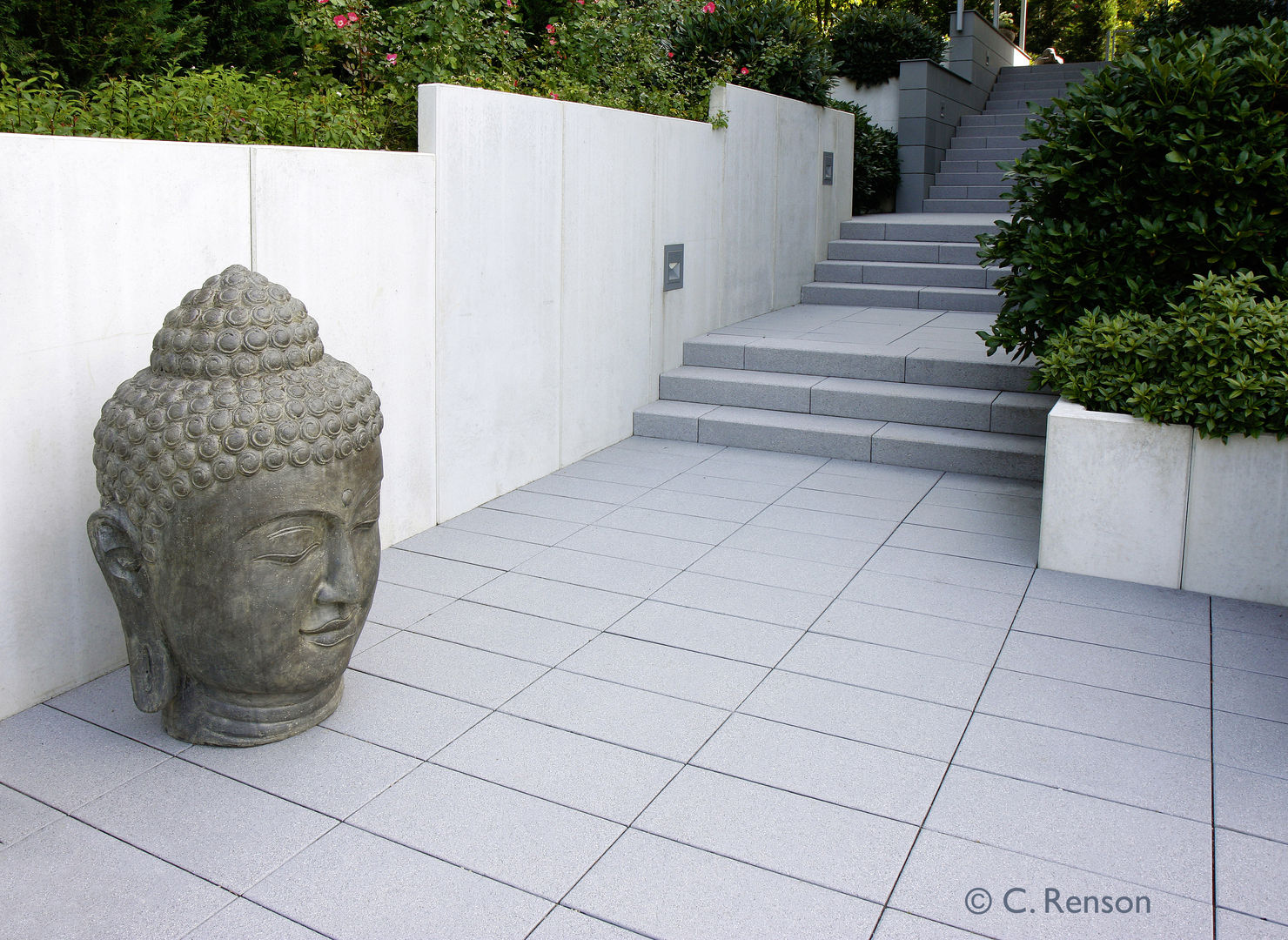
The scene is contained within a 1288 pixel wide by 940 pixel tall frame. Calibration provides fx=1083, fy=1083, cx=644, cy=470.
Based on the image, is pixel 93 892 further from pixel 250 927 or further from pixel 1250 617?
pixel 1250 617

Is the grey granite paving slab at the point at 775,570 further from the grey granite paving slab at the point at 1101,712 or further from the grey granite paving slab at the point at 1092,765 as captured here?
the grey granite paving slab at the point at 1092,765

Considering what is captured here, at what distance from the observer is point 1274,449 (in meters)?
4.48

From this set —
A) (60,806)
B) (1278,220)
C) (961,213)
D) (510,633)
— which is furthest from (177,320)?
(961,213)

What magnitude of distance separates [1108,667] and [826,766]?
53.0 inches

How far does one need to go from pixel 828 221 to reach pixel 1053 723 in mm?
8001

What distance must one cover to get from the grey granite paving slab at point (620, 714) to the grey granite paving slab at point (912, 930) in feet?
2.86

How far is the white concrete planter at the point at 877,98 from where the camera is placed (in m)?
13.4

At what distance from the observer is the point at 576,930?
8.25 feet

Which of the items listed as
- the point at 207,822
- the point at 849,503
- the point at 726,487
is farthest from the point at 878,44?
the point at 207,822

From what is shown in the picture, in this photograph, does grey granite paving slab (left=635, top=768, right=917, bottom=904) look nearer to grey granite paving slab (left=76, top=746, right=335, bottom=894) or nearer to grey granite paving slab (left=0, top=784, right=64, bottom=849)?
grey granite paving slab (left=76, top=746, right=335, bottom=894)

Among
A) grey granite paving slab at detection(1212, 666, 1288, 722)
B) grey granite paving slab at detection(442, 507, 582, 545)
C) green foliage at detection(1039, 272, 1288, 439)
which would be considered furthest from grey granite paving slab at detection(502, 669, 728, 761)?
green foliage at detection(1039, 272, 1288, 439)

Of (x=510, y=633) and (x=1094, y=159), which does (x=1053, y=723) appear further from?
(x=1094, y=159)

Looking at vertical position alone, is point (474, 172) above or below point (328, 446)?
above

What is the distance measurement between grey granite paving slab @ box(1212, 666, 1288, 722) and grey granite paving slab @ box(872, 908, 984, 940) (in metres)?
1.65
